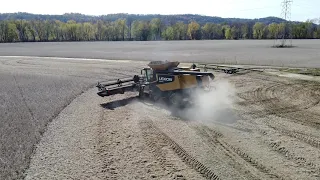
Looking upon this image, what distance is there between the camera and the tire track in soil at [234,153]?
8.30 meters

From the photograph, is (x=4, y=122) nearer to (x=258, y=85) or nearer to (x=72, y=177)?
(x=72, y=177)

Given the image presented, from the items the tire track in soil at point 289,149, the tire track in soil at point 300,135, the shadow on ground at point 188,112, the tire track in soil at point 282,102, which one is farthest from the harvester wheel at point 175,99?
the tire track in soil at point 300,135

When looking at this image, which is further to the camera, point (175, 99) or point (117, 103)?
point (117, 103)

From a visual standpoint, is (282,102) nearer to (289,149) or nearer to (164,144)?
(289,149)

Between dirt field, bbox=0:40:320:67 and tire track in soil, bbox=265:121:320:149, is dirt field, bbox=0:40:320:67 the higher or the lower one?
the higher one

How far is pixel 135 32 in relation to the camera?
13700cm

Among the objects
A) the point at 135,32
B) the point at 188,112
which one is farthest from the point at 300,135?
the point at 135,32

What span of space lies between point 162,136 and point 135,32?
130 m

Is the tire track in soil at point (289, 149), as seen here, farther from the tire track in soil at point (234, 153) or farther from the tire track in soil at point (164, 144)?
the tire track in soil at point (164, 144)

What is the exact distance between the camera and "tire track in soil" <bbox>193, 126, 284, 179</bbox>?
27.2 ft

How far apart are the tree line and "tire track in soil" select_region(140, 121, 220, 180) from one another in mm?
119984

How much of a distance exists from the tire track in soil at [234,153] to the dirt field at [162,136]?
0.03 m

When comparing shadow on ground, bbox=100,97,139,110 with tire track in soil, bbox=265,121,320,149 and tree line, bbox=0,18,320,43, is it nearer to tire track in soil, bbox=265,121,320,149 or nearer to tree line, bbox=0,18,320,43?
tire track in soil, bbox=265,121,320,149

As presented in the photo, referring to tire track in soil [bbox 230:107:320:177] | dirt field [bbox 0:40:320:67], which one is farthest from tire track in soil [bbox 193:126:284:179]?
dirt field [bbox 0:40:320:67]
